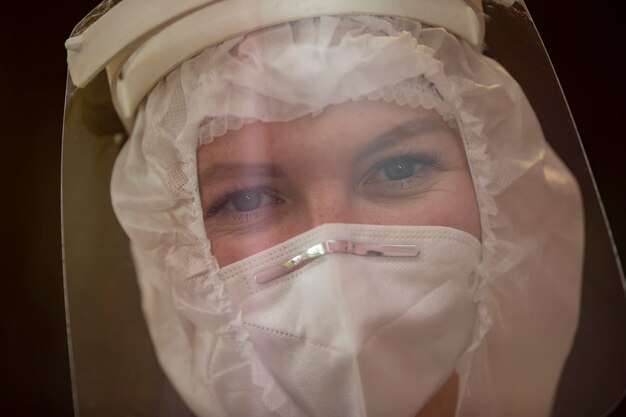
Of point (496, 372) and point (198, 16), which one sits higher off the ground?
point (198, 16)

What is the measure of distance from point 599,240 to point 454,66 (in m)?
0.25

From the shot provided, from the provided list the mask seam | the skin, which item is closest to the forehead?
the skin

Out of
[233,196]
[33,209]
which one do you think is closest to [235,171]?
[233,196]

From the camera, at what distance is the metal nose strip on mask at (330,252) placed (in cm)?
69

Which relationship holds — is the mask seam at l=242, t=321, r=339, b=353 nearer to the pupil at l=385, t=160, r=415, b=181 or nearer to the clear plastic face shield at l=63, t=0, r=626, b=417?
the clear plastic face shield at l=63, t=0, r=626, b=417

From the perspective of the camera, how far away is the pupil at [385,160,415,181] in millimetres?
729

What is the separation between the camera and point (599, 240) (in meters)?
0.83

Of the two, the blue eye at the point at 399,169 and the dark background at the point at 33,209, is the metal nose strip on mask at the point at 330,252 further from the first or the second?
the dark background at the point at 33,209

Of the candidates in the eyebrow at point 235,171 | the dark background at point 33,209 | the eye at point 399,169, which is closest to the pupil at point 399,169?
the eye at point 399,169

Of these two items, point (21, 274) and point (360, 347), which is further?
point (21, 274)

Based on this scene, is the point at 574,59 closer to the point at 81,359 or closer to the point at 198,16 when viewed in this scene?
the point at 198,16

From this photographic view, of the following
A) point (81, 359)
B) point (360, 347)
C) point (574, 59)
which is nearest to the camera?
point (360, 347)

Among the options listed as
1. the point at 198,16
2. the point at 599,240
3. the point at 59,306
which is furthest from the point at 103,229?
the point at 599,240

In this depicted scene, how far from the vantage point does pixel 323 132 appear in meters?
0.71
